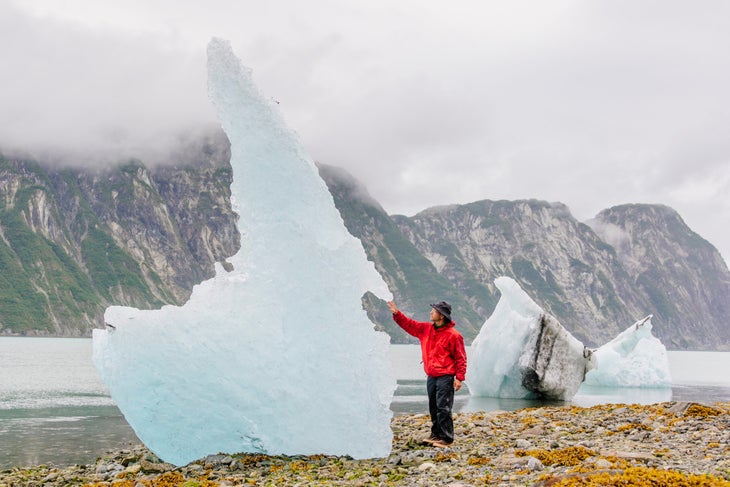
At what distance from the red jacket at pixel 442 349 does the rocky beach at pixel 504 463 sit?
1.33m

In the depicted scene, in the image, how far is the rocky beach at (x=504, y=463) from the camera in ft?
27.3

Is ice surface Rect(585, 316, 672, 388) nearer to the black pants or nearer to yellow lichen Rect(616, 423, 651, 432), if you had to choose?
yellow lichen Rect(616, 423, 651, 432)

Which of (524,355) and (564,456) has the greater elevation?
(524,355)

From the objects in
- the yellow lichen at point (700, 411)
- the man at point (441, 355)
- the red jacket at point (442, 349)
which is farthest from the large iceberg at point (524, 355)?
the red jacket at point (442, 349)

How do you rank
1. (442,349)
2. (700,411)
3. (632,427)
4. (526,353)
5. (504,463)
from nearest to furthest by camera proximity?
(504,463)
(442,349)
(632,427)
(700,411)
(526,353)

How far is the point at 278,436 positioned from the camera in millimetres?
11672

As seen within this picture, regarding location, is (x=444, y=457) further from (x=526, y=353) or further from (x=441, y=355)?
(x=526, y=353)

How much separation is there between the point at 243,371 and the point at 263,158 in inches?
146

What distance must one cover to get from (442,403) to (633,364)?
130 ft

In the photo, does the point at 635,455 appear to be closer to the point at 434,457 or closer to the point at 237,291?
the point at 434,457

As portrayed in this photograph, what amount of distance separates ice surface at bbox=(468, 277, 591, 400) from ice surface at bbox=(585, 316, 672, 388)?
15.9m

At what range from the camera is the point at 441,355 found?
1137cm

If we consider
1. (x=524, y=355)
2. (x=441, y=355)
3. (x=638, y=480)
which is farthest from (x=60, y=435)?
(x=638, y=480)

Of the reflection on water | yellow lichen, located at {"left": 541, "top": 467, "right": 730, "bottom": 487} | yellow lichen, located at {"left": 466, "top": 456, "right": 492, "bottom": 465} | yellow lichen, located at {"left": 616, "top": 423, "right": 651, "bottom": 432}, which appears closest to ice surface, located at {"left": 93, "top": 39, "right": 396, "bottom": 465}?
yellow lichen, located at {"left": 466, "top": 456, "right": 492, "bottom": 465}
